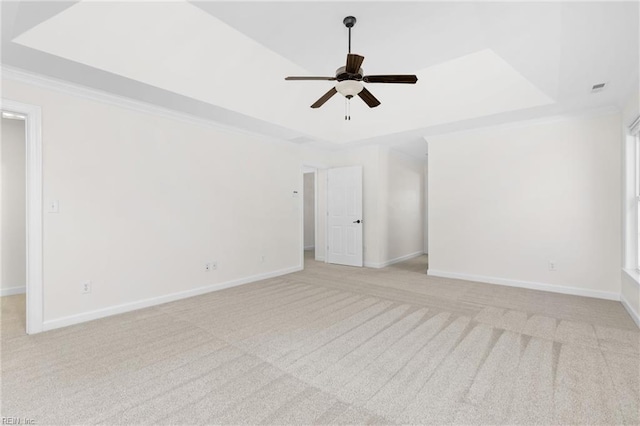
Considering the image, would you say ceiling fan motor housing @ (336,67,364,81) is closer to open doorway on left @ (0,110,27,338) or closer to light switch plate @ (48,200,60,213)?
light switch plate @ (48,200,60,213)

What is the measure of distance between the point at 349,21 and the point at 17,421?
3.43 meters

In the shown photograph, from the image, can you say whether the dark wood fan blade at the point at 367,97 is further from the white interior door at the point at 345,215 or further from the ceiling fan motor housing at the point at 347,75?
the white interior door at the point at 345,215

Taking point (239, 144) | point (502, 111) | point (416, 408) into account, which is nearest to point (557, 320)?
point (416, 408)

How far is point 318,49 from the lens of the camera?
112 inches

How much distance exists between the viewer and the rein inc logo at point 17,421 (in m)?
1.67

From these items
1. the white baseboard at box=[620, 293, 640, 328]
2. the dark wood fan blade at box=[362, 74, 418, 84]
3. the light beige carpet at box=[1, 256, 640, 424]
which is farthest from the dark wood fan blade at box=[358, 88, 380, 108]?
the white baseboard at box=[620, 293, 640, 328]

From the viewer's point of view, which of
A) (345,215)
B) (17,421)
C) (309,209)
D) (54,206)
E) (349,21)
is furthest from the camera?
(309,209)

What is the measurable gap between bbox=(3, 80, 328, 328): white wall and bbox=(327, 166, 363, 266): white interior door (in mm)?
1728

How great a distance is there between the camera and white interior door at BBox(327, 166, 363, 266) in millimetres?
6297

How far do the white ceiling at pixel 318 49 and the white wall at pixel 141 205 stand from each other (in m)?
0.43

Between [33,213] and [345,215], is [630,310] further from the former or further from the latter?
[33,213]

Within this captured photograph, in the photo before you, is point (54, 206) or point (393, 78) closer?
point (393, 78)

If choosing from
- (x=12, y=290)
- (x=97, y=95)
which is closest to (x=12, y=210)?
(x=12, y=290)

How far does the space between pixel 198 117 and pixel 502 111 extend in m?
4.25
